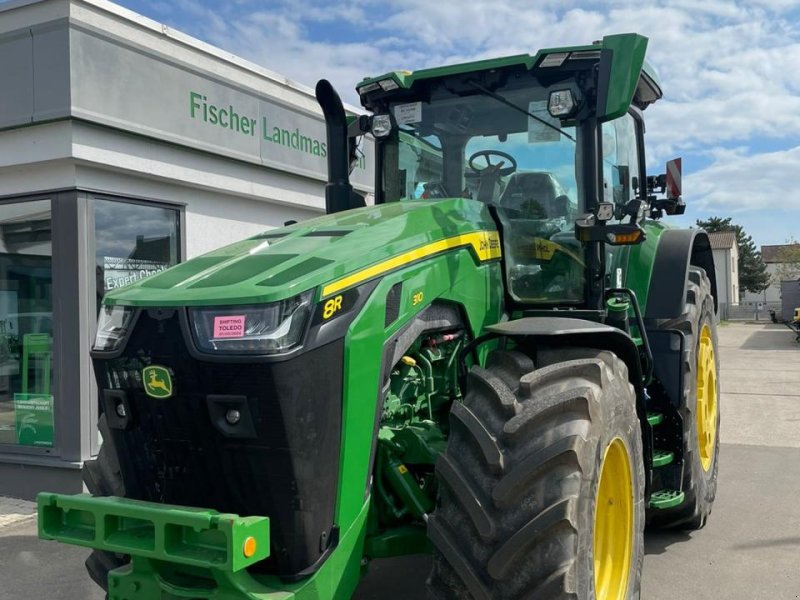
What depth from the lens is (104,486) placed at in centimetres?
350

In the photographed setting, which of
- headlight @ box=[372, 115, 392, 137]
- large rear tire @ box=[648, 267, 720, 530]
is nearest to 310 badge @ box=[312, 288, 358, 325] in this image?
headlight @ box=[372, 115, 392, 137]

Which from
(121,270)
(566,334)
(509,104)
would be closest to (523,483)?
(566,334)

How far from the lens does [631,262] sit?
492 cm

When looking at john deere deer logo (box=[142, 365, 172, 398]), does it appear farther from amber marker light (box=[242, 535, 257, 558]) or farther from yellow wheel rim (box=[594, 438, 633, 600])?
yellow wheel rim (box=[594, 438, 633, 600])

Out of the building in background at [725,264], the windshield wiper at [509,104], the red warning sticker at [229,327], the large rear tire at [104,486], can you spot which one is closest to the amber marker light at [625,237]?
the windshield wiper at [509,104]

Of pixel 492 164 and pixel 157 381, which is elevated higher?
pixel 492 164

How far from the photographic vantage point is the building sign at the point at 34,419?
6.61 metres

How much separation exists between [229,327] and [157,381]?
36cm

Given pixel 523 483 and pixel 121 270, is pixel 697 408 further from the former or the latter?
pixel 121 270

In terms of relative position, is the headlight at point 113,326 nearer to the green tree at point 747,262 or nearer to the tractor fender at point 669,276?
the tractor fender at point 669,276

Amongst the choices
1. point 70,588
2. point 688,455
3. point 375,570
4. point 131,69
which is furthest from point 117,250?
point 688,455

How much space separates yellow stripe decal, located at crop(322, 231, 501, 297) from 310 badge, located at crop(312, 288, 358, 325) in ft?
0.09

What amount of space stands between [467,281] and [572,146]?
40.3 inches

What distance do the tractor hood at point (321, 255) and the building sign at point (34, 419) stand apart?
3956 millimetres
